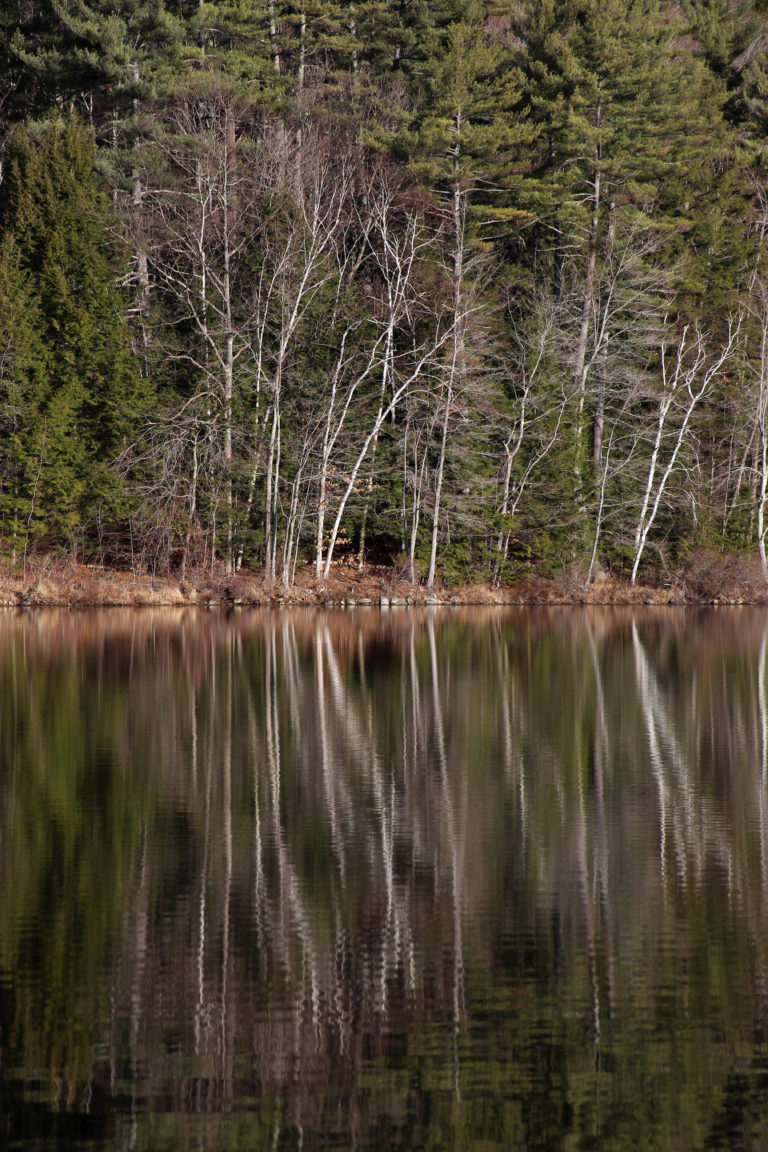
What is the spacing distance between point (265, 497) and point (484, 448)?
32.4 ft

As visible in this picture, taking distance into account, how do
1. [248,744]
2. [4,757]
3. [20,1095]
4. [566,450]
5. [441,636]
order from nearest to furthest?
1. [20,1095]
2. [4,757]
3. [248,744]
4. [441,636]
5. [566,450]

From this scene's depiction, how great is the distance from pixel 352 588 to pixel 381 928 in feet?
121

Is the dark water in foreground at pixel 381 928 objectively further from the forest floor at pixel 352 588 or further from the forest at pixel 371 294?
the forest at pixel 371 294

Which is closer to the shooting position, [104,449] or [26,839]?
[26,839]

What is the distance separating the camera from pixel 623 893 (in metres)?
8.70

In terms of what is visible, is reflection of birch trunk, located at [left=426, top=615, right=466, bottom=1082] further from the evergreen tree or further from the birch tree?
the birch tree

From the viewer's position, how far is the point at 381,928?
7855 mm

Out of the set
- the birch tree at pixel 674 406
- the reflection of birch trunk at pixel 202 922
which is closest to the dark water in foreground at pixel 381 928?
the reflection of birch trunk at pixel 202 922

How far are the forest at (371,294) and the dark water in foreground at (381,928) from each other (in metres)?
27.5

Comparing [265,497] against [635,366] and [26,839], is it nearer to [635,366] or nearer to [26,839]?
[635,366]

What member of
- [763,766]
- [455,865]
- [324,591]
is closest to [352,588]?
[324,591]

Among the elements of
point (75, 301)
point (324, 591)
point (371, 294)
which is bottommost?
point (324, 591)

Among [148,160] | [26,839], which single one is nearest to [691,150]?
[148,160]

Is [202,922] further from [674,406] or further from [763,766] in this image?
[674,406]
